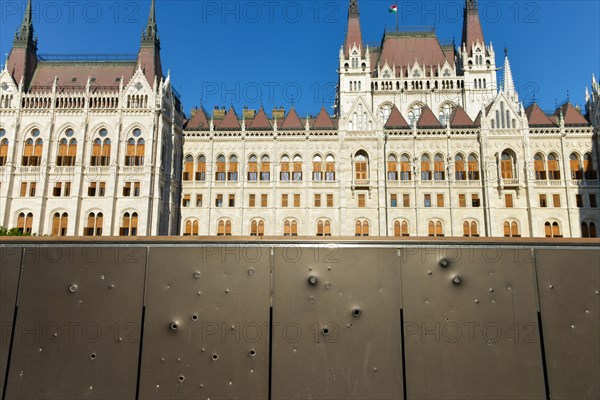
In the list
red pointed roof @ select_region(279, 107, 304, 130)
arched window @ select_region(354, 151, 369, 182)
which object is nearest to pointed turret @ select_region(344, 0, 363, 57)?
red pointed roof @ select_region(279, 107, 304, 130)

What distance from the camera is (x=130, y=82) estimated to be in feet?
137

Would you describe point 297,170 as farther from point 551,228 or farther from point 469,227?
point 551,228

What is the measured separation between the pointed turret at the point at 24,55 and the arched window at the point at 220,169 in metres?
20.0

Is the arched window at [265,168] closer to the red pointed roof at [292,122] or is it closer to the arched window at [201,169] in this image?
the red pointed roof at [292,122]

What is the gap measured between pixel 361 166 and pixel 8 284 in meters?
41.1

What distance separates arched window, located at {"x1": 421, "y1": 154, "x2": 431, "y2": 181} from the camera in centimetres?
4522

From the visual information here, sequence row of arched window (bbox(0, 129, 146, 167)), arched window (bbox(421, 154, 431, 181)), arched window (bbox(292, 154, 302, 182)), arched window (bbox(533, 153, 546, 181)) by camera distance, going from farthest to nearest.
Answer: arched window (bbox(292, 154, 302, 182))
arched window (bbox(421, 154, 431, 181))
arched window (bbox(533, 153, 546, 181))
row of arched window (bbox(0, 129, 146, 167))

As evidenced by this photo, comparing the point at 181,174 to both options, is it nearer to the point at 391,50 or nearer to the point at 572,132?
the point at 391,50

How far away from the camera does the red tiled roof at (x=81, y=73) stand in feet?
147

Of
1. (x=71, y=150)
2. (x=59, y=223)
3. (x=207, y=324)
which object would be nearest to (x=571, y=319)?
(x=207, y=324)

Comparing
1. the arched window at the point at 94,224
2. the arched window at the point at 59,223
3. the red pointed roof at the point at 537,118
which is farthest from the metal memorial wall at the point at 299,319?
the red pointed roof at the point at 537,118

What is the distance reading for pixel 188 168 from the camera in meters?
46.5

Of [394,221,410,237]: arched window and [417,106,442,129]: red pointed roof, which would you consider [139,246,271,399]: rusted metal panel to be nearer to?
[394,221,410,237]: arched window

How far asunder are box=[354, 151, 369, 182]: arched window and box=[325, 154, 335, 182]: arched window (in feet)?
7.42
